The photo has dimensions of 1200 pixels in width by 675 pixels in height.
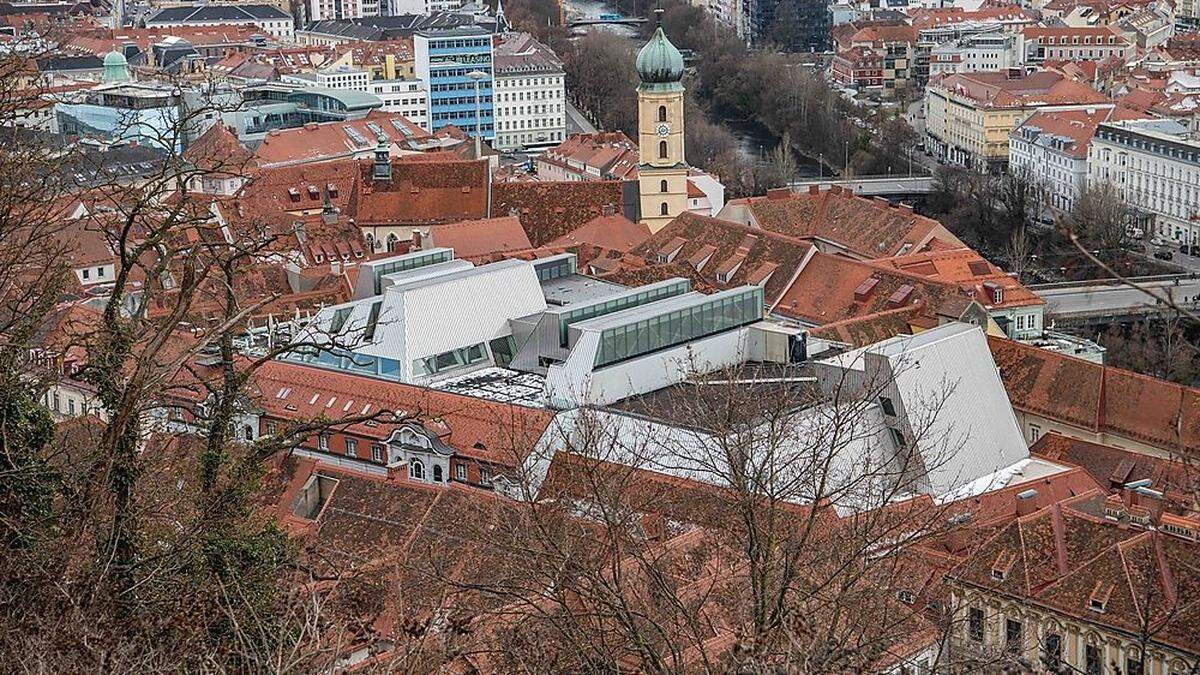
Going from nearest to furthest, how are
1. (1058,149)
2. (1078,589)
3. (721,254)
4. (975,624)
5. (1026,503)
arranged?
(1078,589) → (975,624) → (1026,503) → (721,254) → (1058,149)

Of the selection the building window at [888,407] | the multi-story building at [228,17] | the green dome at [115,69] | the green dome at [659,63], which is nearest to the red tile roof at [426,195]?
the green dome at [659,63]

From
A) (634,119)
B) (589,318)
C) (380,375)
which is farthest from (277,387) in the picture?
(634,119)

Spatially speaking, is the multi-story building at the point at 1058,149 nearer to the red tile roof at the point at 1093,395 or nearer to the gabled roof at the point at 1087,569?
the red tile roof at the point at 1093,395

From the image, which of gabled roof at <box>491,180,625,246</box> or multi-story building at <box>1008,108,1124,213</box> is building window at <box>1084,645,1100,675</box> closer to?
gabled roof at <box>491,180,625,246</box>

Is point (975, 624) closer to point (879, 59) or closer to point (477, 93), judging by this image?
point (477, 93)

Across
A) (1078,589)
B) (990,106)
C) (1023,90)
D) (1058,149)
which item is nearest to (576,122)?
(990,106)

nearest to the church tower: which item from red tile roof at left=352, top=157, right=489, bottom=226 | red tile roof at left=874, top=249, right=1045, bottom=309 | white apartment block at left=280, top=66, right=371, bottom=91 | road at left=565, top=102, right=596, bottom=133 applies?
red tile roof at left=352, top=157, right=489, bottom=226
